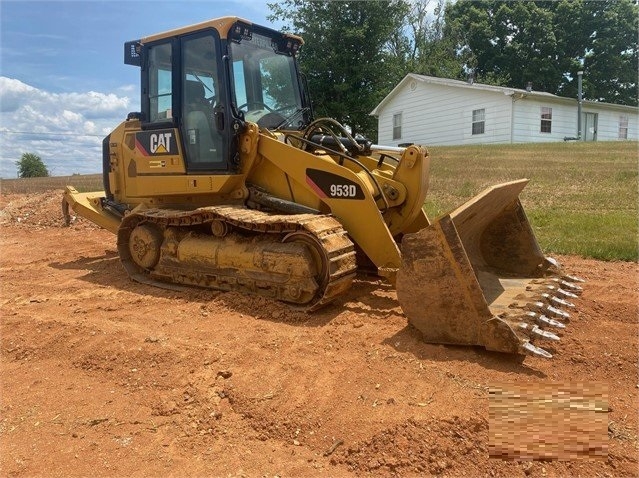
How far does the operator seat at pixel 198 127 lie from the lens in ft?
20.3

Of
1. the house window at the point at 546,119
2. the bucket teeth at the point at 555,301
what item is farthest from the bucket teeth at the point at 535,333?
the house window at the point at 546,119

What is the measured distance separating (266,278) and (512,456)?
3046 mm

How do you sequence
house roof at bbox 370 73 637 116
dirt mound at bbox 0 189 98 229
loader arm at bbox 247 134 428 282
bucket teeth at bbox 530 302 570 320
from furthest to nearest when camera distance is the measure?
house roof at bbox 370 73 637 116
dirt mound at bbox 0 189 98 229
loader arm at bbox 247 134 428 282
bucket teeth at bbox 530 302 570 320

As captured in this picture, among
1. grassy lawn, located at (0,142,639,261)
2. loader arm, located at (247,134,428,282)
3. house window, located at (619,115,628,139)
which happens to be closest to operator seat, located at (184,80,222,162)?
loader arm, located at (247,134,428,282)

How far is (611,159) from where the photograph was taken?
52.4ft

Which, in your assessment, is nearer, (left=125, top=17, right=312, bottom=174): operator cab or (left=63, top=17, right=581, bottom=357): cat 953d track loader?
(left=63, top=17, right=581, bottom=357): cat 953d track loader

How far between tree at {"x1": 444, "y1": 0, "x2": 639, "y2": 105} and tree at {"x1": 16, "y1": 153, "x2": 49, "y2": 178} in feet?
112

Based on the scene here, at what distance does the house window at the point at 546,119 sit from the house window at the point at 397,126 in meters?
7.02

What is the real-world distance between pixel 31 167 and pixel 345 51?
Answer: 90.8 ft

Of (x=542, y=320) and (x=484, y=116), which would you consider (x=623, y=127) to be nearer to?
(x=484, y=116)

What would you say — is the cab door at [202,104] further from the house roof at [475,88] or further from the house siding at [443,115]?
the house siding at [443,115]

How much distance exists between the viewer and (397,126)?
92.6ft

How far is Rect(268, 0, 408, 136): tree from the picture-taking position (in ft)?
94.1

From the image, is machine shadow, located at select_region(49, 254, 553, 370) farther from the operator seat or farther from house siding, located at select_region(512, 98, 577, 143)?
house siding, located at select_region(512, 98, 577, 143)
